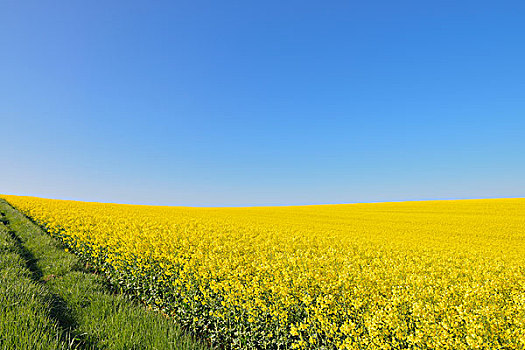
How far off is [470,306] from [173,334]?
529cm

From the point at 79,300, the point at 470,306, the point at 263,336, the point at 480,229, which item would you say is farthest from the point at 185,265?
the point at 480,229

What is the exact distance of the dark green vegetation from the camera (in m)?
3.62

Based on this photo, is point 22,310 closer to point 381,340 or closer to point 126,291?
point 126,291

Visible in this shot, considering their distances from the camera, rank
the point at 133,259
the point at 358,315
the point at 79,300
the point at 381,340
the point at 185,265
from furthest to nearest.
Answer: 1. the point at 133,259
2. the point at 185,265
3. the point at 79,300
4. the point at 358,315
5. the point at 381,340

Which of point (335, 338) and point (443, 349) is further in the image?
point (335, 338)

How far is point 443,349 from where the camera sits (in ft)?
10.4

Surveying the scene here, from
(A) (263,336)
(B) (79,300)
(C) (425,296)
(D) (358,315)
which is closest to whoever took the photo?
(D) (358,315)

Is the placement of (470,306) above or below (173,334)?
above

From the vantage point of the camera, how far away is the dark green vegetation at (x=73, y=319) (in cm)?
362

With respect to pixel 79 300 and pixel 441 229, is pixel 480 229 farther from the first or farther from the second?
pixel 79 300

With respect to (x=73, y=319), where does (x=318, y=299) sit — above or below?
above

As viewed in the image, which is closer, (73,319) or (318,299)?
(318,299)

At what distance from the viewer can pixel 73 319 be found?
482 cm

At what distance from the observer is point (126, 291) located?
24.2ft
